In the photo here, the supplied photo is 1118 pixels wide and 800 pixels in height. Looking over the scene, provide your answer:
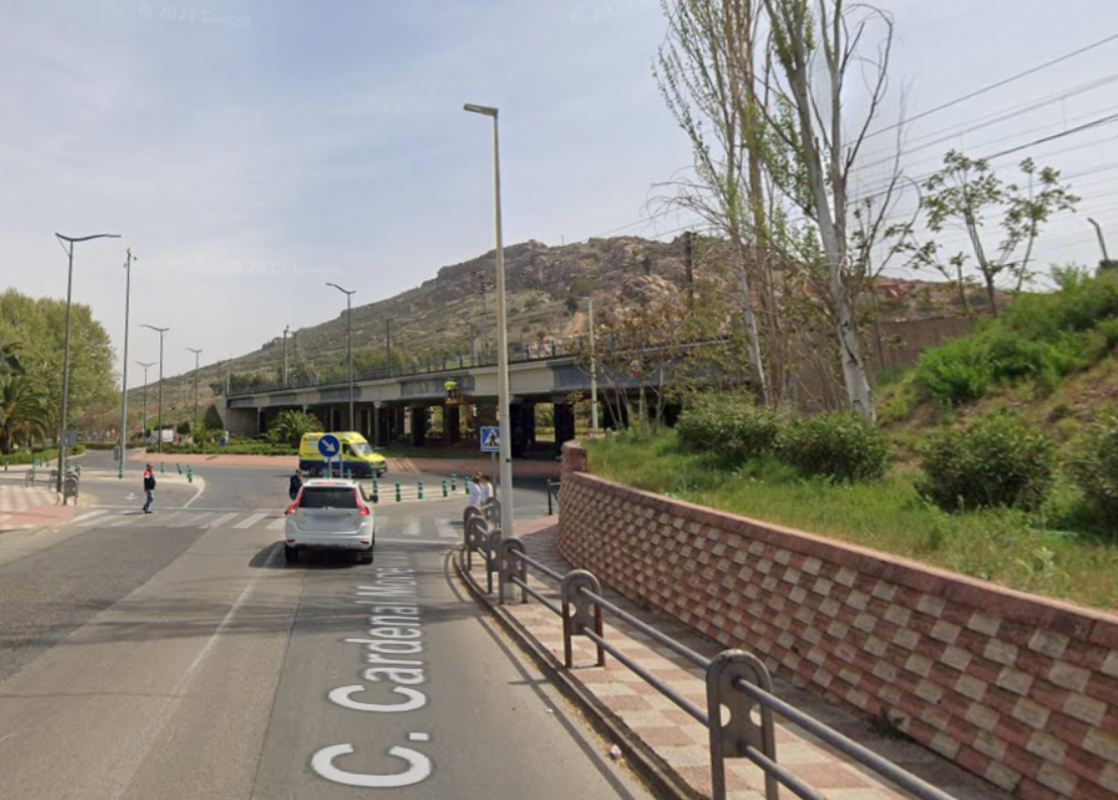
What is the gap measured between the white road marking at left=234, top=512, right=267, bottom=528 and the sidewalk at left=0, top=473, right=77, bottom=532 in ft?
16.1

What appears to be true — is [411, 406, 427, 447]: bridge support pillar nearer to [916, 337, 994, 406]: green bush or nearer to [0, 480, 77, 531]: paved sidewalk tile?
[0, 480, 77, 531]: paved sidewalk tile

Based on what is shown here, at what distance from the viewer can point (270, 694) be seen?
636cm

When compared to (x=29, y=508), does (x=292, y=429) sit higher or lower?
higher

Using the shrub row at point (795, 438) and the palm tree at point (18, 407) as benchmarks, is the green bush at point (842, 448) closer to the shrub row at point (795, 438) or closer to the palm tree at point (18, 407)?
the shrub row at point (795, 438)

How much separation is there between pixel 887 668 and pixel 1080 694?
156cm

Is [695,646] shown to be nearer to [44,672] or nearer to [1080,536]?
[1080,536]

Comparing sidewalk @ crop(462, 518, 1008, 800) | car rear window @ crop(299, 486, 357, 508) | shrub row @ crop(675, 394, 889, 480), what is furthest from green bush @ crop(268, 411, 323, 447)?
sidewalk @ crop(462, 518, 1008, 800)

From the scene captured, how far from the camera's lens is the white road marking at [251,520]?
21969 mm

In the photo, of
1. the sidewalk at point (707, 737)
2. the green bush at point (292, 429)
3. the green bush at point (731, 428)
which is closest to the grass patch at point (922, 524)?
the green bush at point (731, 428)

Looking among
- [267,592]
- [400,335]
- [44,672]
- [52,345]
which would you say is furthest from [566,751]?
[400,335]

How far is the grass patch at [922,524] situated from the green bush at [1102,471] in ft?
0.84

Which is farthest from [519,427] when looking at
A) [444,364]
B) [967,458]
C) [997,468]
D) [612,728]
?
[612,728]

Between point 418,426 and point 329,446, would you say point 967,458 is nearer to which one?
point 329,446

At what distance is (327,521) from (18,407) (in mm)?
54712
